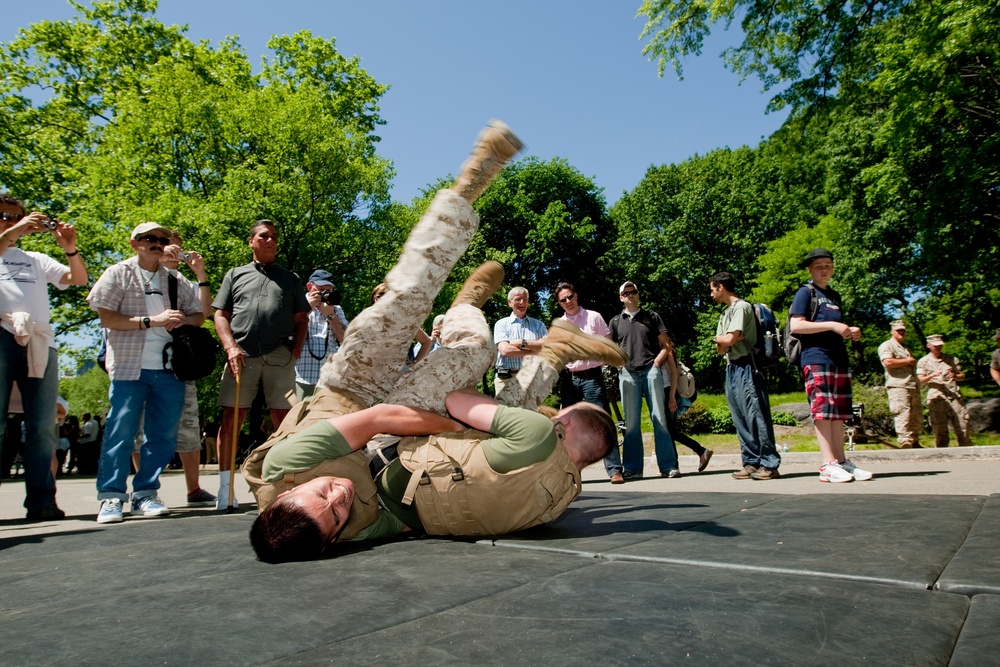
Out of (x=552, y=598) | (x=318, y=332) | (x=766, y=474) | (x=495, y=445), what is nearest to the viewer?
(x=552, y=598)

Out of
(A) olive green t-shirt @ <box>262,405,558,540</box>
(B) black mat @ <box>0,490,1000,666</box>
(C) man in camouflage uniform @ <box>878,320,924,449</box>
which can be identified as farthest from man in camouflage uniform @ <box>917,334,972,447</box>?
(A) olive green t-shirt @ <box>262,405,558,540</box>

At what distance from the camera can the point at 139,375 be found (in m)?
4.54

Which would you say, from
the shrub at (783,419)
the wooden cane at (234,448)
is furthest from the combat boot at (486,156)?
the shrub at (783,419)

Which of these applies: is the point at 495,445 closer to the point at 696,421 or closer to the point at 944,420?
the point at 944,420

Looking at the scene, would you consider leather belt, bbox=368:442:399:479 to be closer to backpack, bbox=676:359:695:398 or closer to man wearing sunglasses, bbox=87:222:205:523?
man wearing sunglasses, bbox=87:222:205:523

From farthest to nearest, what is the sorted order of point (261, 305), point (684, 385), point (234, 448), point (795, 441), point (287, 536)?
point (795, 441) < point (684, 385) < point (261, 305) < point (234, 448) < point (287, 536)

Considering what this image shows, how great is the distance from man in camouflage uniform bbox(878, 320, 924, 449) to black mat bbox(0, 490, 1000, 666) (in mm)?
7332

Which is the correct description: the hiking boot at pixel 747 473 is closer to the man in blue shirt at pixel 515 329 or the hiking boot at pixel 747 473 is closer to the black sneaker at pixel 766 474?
the black sneaker at pixel 766 474

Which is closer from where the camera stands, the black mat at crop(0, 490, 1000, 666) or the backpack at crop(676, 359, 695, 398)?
the black mat at crop(0, 490, 1000, 666)

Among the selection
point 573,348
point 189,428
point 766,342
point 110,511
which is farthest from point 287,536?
point 766,342

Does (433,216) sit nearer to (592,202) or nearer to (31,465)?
(31,465)

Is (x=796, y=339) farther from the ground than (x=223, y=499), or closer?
farther from the ground

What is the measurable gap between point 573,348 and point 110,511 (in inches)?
124

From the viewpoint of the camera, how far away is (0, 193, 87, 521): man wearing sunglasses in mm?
4270
